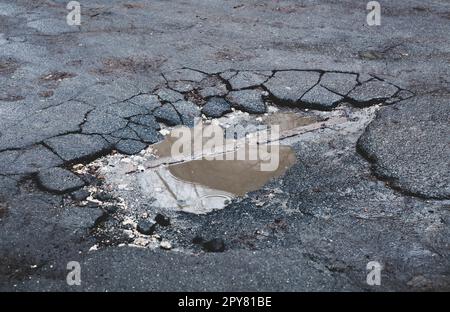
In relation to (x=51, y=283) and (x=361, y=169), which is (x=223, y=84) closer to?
(x=361, y=169)

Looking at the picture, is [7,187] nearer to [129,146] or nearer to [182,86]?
[129,146]

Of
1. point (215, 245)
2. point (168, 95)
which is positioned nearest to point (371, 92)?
point (168, 95)

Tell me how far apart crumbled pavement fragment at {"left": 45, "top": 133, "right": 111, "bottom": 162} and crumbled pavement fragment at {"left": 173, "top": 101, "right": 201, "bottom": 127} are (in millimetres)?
876

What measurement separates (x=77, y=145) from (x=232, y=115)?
1633mm

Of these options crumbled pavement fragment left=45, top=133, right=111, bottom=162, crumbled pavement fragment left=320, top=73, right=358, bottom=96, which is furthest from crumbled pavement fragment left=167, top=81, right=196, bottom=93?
crumbled pavement fragment left=320, top=73, right=358, bottom=96

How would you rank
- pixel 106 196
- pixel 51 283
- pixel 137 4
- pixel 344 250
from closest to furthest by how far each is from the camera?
1. pixel 51 283
2. pixel 344 250
3. pixel 106 196
4. pixel 137 4

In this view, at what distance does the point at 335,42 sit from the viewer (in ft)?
20.9

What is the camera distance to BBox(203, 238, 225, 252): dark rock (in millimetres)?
3381

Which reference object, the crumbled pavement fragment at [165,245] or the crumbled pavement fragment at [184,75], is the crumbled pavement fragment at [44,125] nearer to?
the crumbled pavement fragment at [184,75]

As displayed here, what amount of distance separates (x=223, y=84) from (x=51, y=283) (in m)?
3.10

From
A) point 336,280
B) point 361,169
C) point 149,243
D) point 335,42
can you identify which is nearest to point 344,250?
point 336,280

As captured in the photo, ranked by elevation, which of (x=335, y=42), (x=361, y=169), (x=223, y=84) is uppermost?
(x=335, y=42)

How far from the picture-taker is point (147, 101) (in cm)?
509

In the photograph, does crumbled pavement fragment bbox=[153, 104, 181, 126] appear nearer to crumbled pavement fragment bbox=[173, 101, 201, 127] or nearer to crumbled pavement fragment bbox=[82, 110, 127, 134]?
crumbled pavement fragment bbox=[173, 101, 201, 127]
